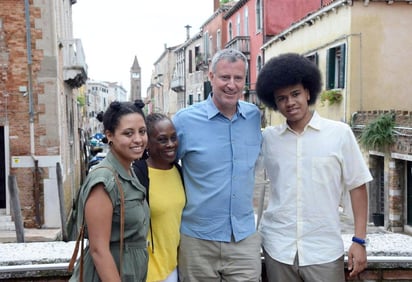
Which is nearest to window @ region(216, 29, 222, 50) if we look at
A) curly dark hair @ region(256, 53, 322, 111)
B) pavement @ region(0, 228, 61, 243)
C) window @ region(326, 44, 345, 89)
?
window @ region(326, 44, 345, 89)

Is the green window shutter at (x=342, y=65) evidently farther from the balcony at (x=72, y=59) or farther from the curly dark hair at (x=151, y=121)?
the curly dark hair at (x=151, y=121)

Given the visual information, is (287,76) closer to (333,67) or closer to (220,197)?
(220,197)

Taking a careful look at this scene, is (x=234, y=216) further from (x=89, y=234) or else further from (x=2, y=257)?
(x=2, y=257)

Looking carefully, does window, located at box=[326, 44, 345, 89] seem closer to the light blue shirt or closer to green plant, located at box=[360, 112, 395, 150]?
green plant, located at box=[360, 112, 395, 150]

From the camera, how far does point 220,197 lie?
241 cm

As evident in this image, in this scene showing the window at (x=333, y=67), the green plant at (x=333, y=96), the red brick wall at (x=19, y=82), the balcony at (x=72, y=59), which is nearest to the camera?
the red brick wall at (x=19, y=82)

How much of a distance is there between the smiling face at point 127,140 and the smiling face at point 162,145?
0.26 meters

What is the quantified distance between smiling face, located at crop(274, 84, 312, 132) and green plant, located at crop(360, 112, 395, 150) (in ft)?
29.1

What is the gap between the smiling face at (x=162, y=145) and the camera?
2.39 m

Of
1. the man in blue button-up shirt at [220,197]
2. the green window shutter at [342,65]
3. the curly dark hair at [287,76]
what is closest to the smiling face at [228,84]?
the man in blue button-up shirt at [220,197]

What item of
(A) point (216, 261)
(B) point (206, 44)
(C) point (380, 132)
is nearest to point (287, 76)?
(A) point (216, 261)

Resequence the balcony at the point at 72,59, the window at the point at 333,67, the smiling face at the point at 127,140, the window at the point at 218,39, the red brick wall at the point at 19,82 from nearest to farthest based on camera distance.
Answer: the smiling face at the point at 127,140 → the red brick wall at the point at 19,82 → the balcony at the point at 72,59 → the window at the point at 333,67 → the window at the point at 218,39

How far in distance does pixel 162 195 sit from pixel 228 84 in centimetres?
63

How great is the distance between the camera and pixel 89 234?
1923 millimetres
